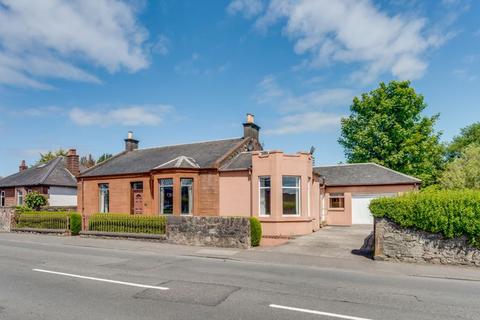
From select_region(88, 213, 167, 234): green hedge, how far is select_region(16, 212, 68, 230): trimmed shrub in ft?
7.48

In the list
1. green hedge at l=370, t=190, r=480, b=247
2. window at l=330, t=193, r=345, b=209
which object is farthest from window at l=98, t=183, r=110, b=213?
green hedge at l=370, t=190, r=480, b=247

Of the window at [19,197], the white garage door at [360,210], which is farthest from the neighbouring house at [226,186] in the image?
the window at [19,197]

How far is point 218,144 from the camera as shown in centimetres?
2714

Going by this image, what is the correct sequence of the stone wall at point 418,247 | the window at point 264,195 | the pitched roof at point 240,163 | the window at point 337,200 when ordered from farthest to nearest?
the window at point 337,200, the pitched roof at point 240,163, the window at point 264,195, the stone wall at point 418,247

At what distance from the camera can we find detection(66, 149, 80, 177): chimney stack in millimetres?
35156

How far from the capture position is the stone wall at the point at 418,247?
12.0m

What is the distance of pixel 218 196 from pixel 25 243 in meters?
11.0

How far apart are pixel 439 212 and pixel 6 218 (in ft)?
90.1

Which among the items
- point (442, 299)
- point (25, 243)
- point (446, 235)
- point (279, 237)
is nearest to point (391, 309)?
point (442, 299)

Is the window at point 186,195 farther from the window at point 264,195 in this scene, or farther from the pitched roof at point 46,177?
the pitched roof at point 46,177

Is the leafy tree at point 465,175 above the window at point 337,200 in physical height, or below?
above

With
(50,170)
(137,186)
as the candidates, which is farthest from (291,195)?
(50,170)

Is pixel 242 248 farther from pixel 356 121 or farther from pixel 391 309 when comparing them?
pixel 356 121

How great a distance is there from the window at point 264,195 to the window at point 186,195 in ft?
15.5
